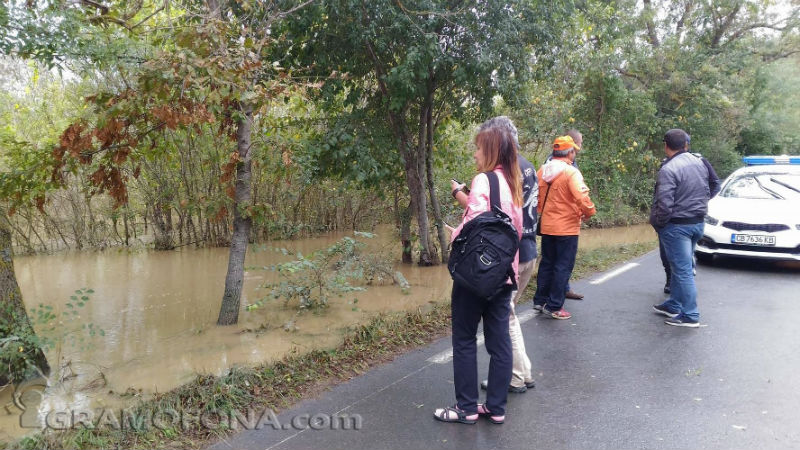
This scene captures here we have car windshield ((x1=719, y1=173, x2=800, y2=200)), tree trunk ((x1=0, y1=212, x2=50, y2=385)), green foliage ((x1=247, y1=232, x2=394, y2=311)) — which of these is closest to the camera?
tree trunk ((x1=0, y1=212, x2=50, y2=385))

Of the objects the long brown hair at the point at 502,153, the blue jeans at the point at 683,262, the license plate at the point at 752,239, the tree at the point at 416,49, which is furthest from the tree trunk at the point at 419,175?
the long brown hair at the point at 502,153

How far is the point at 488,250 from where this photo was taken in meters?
3.36

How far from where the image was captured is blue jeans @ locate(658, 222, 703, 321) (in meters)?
5.63

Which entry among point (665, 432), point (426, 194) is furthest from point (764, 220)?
point (665, 432)

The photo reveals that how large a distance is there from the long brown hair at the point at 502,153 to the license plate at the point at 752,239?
21.0 ft

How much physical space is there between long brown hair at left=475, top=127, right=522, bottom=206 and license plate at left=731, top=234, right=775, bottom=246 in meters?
6.41

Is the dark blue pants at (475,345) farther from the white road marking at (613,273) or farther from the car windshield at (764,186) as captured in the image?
the car windshield at (764,186)

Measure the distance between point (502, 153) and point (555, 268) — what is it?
9.05ft

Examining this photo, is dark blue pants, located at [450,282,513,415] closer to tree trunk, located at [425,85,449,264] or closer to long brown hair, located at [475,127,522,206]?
long brown hair, located at [475,127,522,206]

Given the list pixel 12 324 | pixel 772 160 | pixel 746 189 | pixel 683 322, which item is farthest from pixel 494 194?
pixel 772 160

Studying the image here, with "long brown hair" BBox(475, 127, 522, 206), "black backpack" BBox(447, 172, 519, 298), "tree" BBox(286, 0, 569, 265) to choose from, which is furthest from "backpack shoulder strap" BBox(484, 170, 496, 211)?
"tree" BBox(286, 0, 569, 265)

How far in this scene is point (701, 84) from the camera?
16250 mm

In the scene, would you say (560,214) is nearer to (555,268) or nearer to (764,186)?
(555,268)

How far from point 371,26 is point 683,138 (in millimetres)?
3923
